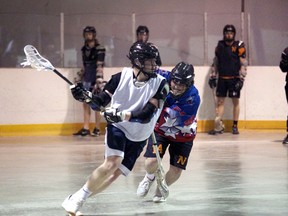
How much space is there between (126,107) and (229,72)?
7.45 meters

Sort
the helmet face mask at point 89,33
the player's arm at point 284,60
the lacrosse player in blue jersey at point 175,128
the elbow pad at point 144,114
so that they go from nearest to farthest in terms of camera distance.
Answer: the elbow pad at point 144,114 < the lacrosse player in blue jersey at point 175,128 < the player's arm at point 284,60 < the helmet face mask at point 89,33

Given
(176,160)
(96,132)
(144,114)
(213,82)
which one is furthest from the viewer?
(213,82)

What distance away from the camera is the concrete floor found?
6.18 meters

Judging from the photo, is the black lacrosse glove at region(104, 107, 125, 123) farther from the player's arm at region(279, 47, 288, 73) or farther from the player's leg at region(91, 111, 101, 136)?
the player's leg at region(91, 111, 101, 136)

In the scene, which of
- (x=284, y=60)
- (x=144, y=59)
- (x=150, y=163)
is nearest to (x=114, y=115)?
(x=144, y=59)

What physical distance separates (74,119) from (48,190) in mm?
5938

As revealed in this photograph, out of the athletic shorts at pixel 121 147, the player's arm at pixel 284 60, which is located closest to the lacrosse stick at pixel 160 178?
the athletic shorts at pixel 121 147

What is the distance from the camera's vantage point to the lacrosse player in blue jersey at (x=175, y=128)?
6406mm

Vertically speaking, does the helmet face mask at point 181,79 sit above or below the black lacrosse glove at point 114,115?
above

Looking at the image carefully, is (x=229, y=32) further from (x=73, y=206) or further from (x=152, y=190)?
(x=73, y=206)

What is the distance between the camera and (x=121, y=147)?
18.5ft

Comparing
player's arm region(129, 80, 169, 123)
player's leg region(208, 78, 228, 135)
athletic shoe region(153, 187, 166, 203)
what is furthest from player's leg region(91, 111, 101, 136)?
player's arm region(129, 80, 169, 123)

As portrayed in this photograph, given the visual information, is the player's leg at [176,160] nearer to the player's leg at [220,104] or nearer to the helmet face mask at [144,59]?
the helmet face mask at [144,59]

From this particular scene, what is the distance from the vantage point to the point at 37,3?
14039 mm
